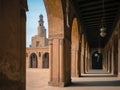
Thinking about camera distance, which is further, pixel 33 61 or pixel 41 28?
pixel 41 28

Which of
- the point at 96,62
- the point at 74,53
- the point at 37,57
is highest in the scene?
the point at 74,53

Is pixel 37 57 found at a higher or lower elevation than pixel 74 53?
lower

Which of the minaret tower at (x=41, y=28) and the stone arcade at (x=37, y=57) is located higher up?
the minaret tower at (x=41, y=28)

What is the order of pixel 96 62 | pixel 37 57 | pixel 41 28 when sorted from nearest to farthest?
pixel 96 62
pixel 37 57
pixel 41 28

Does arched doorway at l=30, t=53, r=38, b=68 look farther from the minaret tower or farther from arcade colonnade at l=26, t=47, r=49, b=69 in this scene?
the minaret tower

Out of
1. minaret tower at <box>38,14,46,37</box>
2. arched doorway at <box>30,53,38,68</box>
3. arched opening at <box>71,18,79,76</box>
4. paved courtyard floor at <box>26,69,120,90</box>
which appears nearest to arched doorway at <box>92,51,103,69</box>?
arched doorway at <box>30,53,38,68</box>

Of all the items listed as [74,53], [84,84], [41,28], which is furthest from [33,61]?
[84,84]

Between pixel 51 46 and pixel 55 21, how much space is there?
50.7 inches

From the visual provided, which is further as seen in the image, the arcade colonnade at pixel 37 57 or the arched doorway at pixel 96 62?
the arcade colonnade at pixel 37 57

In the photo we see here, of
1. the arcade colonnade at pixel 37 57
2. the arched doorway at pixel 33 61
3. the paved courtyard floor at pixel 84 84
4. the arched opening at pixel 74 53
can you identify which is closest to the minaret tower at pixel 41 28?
the arched doorway at pixel 33 61

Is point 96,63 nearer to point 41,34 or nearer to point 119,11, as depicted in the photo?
point 41,34

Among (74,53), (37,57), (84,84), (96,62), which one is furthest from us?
(37,57)

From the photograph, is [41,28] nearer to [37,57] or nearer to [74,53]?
[37,57]

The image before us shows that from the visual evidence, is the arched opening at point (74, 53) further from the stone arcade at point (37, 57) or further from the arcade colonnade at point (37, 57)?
the arcade colonnade at point (37, 57)
